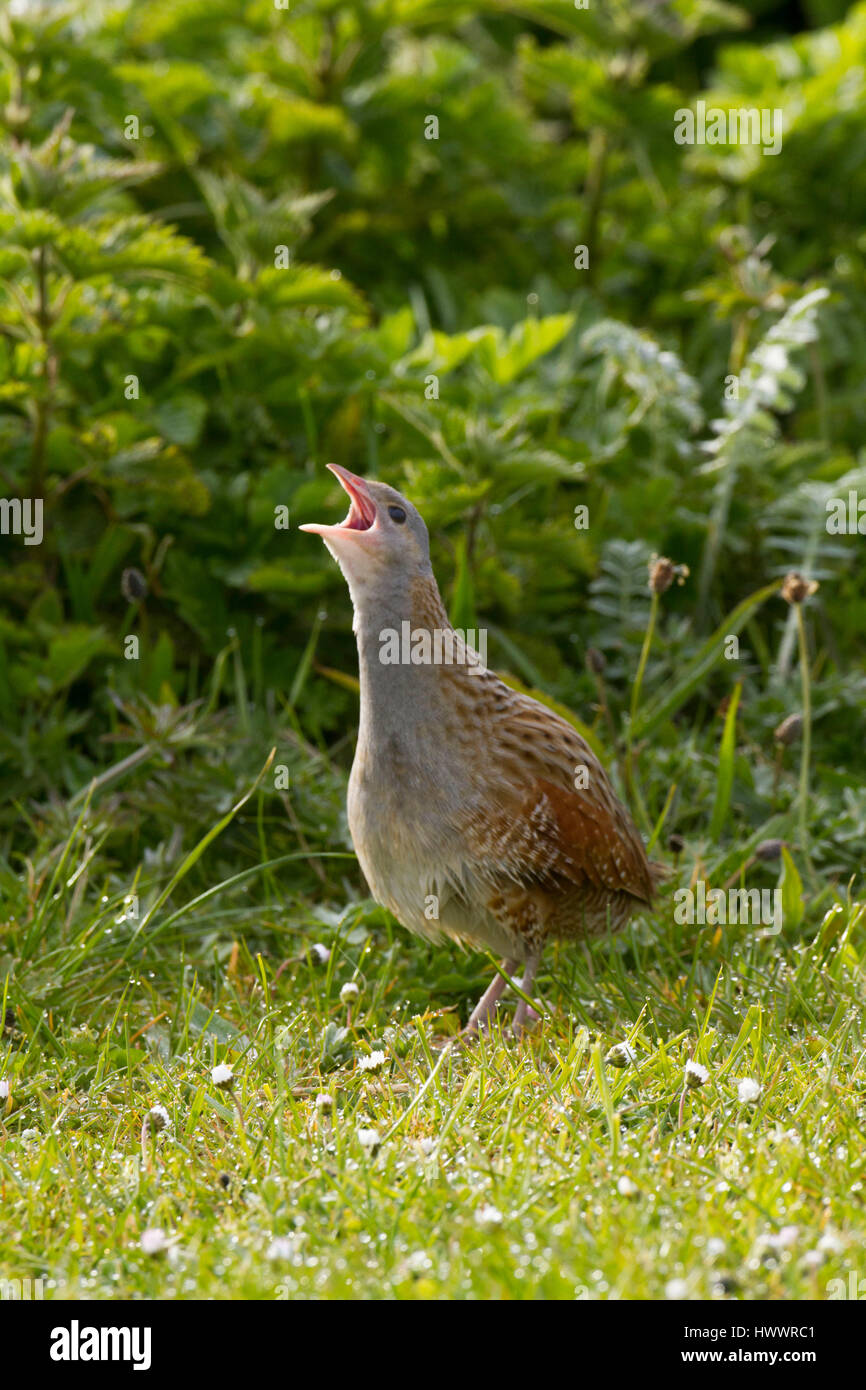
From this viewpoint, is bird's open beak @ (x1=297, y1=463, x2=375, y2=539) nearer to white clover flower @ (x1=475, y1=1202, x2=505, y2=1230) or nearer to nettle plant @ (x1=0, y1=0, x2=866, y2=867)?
nettle plant @ (x1=0, y1=0, x2=866, y2=867)

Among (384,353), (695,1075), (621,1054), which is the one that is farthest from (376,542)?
(384,353)

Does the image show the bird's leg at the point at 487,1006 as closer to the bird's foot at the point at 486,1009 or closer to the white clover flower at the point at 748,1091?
the bird's foot at the point at 486,1009

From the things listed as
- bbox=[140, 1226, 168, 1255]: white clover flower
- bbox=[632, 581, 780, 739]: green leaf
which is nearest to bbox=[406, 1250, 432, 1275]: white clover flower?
bbox=[140, 1226, 168, 1255]: white clover flower

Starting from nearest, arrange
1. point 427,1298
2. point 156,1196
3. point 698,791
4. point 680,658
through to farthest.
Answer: point 427,1298 < point 156,1196 < point 698,791 < point 680,658

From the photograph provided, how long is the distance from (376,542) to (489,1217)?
65.6 inches

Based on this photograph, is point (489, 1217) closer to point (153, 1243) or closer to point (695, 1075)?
point (153, 1243)

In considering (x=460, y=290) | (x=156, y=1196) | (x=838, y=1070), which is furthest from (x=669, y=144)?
(x=156, y=1196)

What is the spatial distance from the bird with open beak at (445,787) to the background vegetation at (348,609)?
301 millimetres

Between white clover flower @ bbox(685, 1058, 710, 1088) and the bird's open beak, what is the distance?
1.49 m

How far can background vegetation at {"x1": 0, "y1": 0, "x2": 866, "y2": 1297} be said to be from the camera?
315cm

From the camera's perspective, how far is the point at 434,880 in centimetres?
384

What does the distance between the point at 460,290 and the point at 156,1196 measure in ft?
16.0
